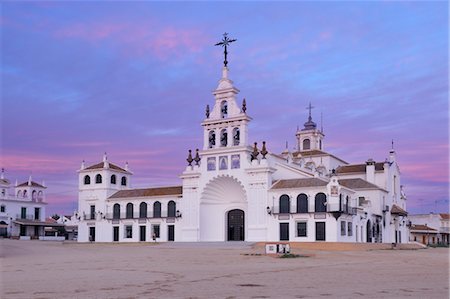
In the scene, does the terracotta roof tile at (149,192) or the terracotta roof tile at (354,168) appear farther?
the terracotta roof tile at (354,168)

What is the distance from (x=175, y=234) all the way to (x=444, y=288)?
4460 centimetres

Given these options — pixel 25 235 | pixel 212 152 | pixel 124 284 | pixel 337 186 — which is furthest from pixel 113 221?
pixel 124 284

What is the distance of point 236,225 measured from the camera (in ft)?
191

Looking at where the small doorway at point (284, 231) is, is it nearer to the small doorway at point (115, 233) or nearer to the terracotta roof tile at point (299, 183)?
the terracotta roof tile at point (299, 183)

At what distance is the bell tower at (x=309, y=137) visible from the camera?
7862cm

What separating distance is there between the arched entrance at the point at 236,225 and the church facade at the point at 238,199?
0.33 feet

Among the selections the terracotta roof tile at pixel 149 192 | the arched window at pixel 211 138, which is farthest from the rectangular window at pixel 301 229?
the terracotta roof tile at pixel 149 192

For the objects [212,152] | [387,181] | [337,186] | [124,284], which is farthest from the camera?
[387,181]

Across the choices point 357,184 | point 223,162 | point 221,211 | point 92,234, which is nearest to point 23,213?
point 92,234

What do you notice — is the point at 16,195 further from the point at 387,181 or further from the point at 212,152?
the point at 387,181

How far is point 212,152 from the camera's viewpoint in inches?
2238

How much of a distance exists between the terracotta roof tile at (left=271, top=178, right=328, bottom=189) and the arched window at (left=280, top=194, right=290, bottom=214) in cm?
91

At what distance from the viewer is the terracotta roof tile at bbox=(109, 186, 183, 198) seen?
201 ft

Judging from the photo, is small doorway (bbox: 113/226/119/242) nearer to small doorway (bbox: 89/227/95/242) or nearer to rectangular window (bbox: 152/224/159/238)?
small doorway (bbox: 89/227/95/242)
